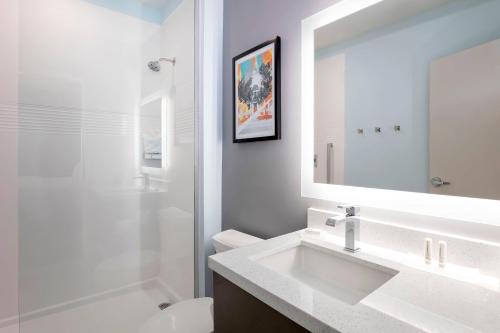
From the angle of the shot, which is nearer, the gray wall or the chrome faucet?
the chrome faucet

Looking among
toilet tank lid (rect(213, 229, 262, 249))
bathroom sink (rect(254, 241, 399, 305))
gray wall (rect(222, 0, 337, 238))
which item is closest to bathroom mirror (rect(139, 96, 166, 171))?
gray wall (rect(222, 0, 337, 238))

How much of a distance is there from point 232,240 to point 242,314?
2.25 feet

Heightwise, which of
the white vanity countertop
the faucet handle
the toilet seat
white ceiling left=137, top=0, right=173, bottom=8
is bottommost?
the toilet seat

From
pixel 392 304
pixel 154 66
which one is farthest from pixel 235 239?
pixel 154 66

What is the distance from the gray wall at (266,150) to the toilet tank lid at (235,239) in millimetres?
76

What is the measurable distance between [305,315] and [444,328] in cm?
26

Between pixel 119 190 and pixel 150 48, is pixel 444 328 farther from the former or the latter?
pixel 150 48

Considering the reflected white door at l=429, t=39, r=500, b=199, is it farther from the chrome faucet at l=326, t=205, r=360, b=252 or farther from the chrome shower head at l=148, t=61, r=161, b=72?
the chrome shower head at l=148, t=61, r=161, b=72

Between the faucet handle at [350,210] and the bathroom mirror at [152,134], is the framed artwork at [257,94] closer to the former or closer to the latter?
the faucet handle at [350,210]

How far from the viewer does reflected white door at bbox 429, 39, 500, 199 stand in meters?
0.78

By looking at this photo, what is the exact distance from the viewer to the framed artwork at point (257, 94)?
1.37 m


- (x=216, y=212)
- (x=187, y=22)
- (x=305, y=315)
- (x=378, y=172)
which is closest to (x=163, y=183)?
(x=216, y=212)

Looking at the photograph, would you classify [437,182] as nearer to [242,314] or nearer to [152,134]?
[242,314]

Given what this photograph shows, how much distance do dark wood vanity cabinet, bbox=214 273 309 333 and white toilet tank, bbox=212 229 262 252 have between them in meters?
0.52
